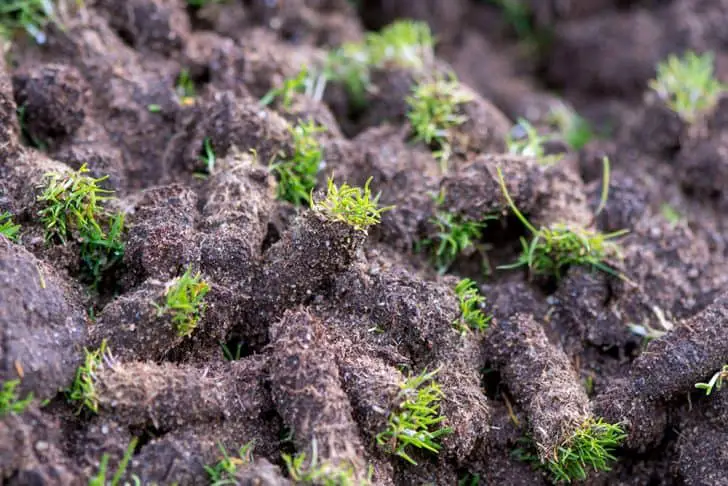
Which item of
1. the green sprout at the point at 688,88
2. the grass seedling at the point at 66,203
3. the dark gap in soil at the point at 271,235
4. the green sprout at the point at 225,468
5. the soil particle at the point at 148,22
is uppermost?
the soil particle at the point at 148,22

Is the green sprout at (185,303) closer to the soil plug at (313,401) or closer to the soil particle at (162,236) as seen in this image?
the soil particle at (162,236)

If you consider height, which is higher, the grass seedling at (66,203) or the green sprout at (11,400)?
the grass seedling at (66,203)

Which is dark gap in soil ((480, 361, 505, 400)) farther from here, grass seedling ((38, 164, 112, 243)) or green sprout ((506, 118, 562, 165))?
grass seedling ((38, 164, 112, 243))

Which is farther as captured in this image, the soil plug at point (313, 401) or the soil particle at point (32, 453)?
the soil plug at point (313, 401)

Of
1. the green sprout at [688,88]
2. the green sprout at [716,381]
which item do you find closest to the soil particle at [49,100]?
the green sprout at [716,381]

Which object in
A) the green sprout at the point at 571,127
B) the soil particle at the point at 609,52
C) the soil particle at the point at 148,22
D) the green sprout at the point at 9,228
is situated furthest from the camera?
the soil particle at the point at 609,52

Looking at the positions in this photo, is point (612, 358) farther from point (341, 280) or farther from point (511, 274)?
point (341, 280)

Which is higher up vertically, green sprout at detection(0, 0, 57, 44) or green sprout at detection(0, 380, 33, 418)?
green sprout at detection(0, 0, 57, 44)

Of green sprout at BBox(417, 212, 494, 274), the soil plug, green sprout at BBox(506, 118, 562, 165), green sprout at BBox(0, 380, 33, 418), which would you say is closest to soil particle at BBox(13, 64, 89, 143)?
green sprout at BBox(0, 380, 33, 418)
